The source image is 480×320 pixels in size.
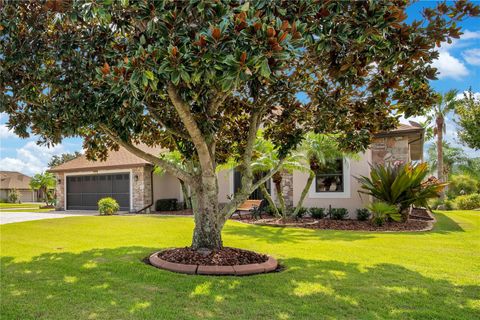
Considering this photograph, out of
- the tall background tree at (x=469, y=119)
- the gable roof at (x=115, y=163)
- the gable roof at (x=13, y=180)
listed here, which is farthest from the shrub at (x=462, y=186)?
the gable roof at (x=13, y=180)

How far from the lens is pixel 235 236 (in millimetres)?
10359

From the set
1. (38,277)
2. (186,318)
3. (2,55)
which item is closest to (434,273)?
(186,318)

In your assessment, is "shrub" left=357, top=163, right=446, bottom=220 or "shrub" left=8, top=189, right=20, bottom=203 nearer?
"shrub" left=357, top=163, right=446, bottom=220

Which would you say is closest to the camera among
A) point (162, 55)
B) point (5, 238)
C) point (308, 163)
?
point (162, 55)

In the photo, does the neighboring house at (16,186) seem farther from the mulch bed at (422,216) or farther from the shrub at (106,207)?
the mulch bed at (422,216)

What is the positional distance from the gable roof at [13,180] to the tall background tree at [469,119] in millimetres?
52987

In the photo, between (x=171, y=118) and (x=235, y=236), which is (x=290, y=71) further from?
(x=235, y=236)

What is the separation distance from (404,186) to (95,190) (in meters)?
18.6

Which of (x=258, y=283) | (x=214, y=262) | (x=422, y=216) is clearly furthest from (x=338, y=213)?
(x=258, y=283)

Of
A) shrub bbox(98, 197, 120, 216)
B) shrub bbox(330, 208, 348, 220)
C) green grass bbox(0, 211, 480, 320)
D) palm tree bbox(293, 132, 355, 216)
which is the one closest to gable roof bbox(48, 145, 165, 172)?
shrub bbox(98, 197, 120, 216)

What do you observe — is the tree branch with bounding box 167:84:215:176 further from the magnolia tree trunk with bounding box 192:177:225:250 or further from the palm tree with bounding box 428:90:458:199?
the palm tree with bounding box 428:90:458:199

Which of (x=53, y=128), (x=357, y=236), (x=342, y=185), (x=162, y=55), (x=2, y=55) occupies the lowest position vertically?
(x=357, y=236)

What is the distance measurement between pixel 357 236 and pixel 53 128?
27.4 ft

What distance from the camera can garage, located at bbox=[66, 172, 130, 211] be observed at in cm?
2250
